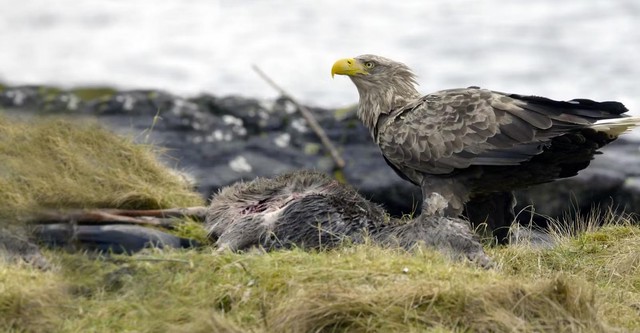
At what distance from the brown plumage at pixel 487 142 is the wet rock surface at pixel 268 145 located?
132 inches

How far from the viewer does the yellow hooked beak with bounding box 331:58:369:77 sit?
1191cm

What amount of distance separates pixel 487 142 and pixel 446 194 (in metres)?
0.58

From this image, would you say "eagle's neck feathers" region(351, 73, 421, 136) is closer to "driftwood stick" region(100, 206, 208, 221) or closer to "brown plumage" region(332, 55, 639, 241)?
"brown plumage" region(332, 55, 639, 241)

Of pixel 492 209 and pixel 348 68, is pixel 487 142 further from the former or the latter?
pixel 348 68

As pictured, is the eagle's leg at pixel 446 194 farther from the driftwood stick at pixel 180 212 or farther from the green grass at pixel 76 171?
the green grass at pixel 76 171

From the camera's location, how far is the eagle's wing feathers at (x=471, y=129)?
413 inches

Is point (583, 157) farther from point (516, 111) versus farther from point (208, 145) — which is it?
point (208, 145)

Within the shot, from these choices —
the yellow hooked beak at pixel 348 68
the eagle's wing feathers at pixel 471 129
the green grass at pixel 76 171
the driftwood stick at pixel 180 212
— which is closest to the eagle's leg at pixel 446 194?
the eagle's wing feathers at pixel 471 129

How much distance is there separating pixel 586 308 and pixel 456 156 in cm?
348

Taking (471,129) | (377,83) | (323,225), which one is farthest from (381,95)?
(323,225)

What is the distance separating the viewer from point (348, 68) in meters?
12.0

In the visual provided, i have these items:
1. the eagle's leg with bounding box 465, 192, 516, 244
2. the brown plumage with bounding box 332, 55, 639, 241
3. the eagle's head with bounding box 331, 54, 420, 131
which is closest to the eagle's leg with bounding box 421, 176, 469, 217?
the brown plumage with bounding box 332, 55, 639, 241

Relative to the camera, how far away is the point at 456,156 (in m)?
10.8

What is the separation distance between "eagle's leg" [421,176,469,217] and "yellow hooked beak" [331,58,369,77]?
149 centimetres
